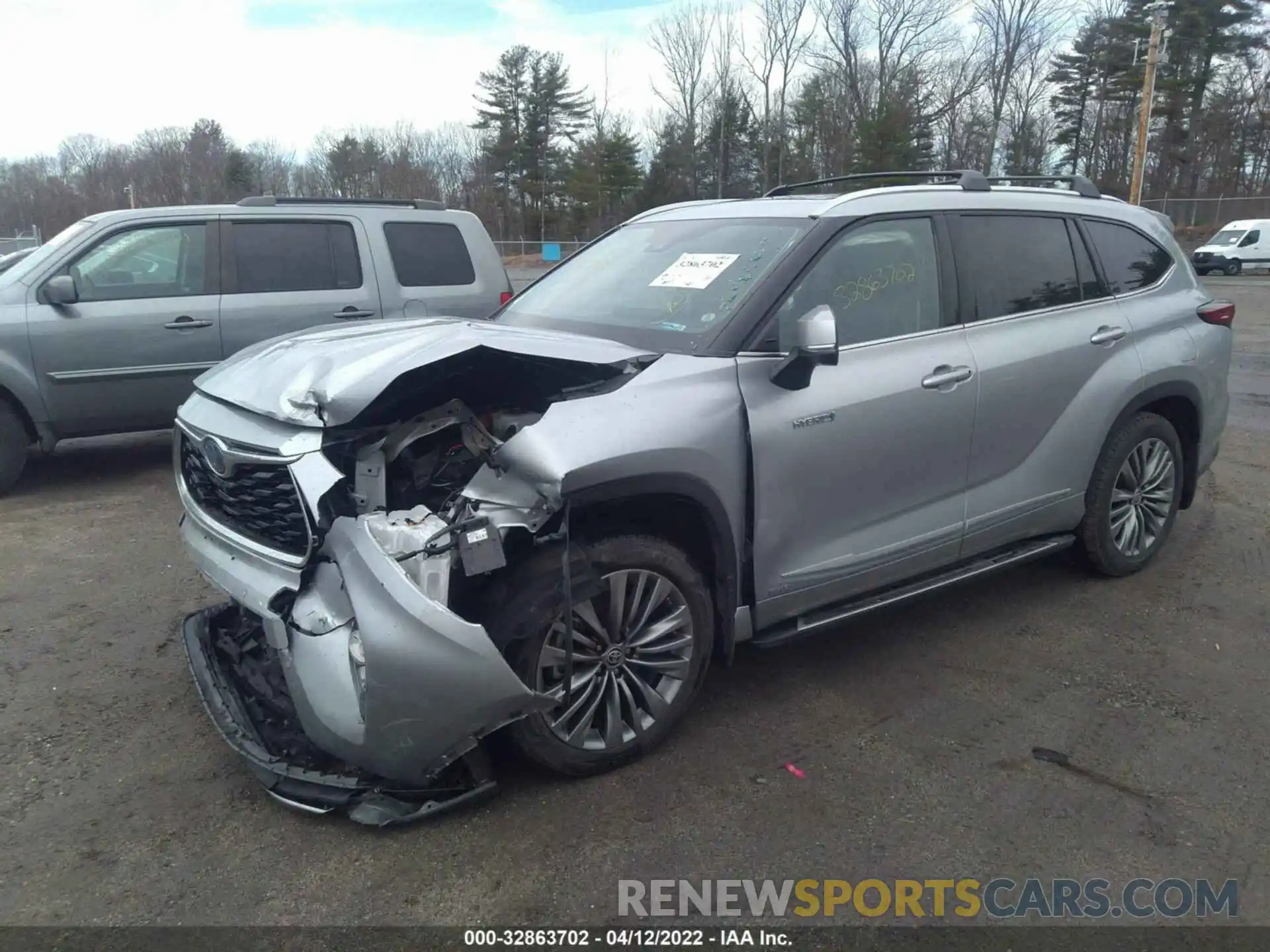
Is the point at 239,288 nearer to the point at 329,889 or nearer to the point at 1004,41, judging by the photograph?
the point at 329,889

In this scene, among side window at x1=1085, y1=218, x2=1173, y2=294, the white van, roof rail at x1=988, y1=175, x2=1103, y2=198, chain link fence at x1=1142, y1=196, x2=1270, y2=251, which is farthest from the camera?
chain link fence at x1=1142, y1=196, x2=1270, y2=251

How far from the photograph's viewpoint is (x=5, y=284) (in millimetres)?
6363

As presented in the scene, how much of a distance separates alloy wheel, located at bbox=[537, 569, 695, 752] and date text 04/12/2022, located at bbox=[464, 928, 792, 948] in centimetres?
65

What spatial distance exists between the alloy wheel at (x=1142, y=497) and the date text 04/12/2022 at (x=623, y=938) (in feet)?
10.5

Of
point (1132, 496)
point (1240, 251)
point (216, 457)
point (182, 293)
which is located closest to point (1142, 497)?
point (1132, 496)

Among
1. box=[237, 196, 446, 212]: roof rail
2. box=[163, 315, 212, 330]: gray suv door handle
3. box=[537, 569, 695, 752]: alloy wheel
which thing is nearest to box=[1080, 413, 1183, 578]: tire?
box=[537, 569, 695, 752]: alloy wheel

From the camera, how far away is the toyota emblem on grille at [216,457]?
3084 millimetres

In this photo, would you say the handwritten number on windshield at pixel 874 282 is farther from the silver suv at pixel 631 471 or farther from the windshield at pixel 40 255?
the windshield at pixel 40 255

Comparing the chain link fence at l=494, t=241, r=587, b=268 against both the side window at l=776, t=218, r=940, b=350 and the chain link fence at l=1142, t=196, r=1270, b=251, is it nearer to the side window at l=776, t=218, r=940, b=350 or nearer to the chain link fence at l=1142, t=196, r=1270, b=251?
the chain link fence at l=1142, t=196, r=1270, b=251

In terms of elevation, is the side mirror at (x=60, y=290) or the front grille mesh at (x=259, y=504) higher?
the side mirror at (x=60, y=290)

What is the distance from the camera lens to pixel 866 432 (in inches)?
140

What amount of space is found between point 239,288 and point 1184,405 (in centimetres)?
636

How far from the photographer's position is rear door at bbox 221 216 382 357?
23.0 ft

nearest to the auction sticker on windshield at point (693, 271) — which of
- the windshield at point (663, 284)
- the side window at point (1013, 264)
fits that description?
the windshield at point (663, 284)
